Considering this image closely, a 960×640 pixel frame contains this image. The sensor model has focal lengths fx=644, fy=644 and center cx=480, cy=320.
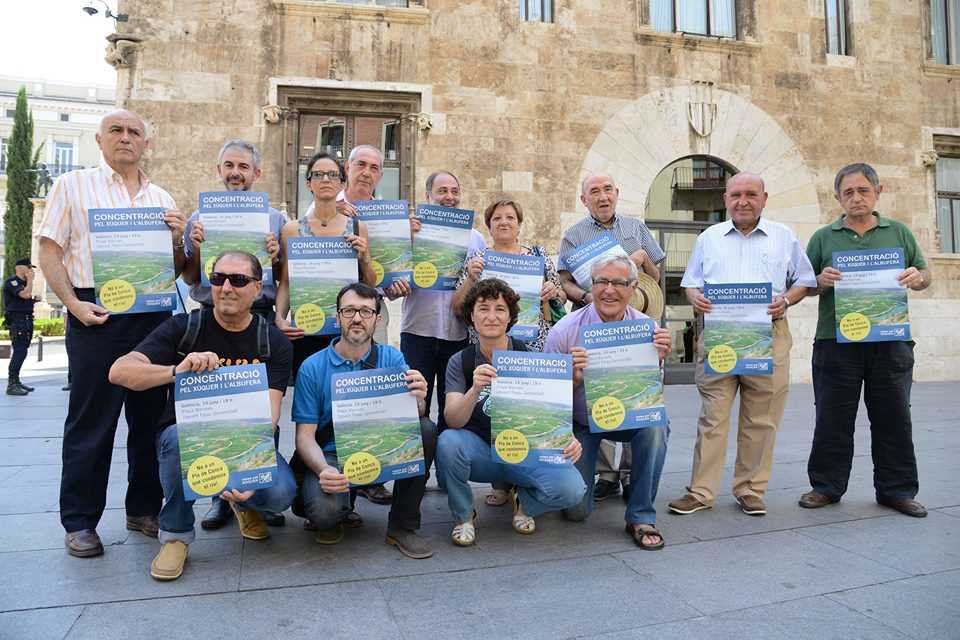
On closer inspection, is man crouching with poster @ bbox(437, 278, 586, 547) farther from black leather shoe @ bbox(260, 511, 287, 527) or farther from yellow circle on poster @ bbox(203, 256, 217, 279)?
yellow circle on poster @ bbox(203, 256, 217, 279)

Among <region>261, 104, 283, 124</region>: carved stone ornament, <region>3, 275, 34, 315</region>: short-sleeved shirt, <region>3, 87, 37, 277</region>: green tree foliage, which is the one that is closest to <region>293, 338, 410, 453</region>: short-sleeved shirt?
<region>261, 104, 283, 124</region>: carved stone ornament

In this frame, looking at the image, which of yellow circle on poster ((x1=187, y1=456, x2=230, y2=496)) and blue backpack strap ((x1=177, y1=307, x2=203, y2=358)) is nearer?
yellow circle on poster ((x1=187, y1=456, x2=230, y2=496))

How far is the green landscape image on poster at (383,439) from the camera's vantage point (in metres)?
2.96

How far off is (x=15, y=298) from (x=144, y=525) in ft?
28.4

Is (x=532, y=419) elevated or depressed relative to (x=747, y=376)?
depressed

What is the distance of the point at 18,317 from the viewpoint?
9734 mm

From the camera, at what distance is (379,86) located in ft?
30.2

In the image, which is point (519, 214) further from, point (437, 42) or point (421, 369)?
point (437, 42)

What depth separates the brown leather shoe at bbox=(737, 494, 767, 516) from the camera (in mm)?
3744

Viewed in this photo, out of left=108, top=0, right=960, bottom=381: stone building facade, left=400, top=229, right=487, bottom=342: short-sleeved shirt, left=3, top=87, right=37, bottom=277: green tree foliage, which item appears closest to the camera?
left=400, top=229, right=487, bottom=342: short-sleeved shirt

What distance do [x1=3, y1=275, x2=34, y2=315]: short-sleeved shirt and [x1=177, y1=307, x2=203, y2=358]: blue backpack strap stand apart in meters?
8.78

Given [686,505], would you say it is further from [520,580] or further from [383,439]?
[383,439]

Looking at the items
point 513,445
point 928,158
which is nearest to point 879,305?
point 513,445

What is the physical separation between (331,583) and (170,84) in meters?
8.21
